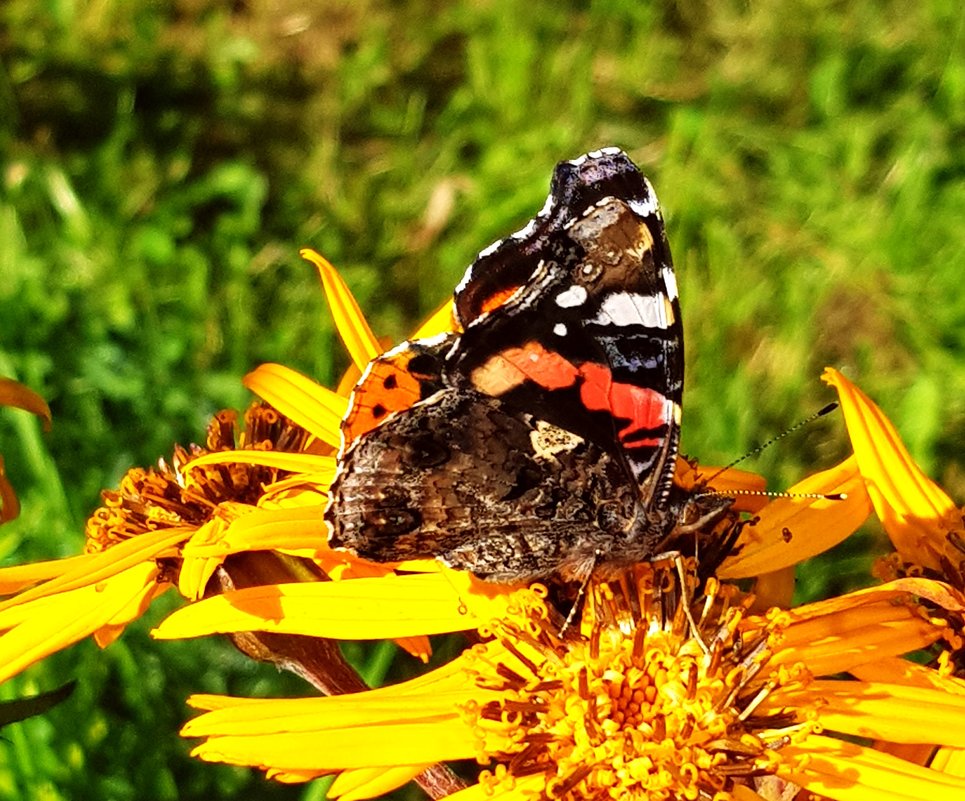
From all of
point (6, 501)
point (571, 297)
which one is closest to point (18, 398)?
point (6, 501)

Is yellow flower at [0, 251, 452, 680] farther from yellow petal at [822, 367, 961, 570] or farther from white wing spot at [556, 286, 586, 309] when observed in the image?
yellow petal at [822, 367, 961, 570]

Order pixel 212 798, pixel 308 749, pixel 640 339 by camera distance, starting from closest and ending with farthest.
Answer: pixel 308 749
pixel 640 339
pixel 212 798

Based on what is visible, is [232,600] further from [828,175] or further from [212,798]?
[828,175]

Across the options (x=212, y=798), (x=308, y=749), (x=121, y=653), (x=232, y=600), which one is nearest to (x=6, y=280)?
(x=121, y=653)

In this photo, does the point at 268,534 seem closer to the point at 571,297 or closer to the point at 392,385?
the point at 392,385

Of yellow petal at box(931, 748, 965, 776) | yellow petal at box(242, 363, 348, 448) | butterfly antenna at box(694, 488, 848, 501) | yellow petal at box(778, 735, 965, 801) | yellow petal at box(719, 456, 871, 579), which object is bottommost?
yellow petal at box(931, 748, 965, 776)

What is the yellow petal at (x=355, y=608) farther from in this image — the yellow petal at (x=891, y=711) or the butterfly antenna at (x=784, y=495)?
the yellow petal at (x=891, y=711)

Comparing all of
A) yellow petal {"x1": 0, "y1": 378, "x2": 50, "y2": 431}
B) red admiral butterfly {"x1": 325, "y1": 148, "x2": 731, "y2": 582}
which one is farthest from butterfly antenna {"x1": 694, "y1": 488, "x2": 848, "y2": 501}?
yellow petal {"x1": 0, "y1": 378, "x2": 50, "y2": 431}
